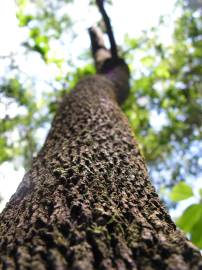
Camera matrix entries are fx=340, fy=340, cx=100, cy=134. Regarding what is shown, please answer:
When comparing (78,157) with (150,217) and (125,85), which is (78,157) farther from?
(125,85)

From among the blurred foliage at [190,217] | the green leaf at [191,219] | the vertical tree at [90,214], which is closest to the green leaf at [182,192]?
the blurred foliage at [190,217]

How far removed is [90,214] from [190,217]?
0.99m

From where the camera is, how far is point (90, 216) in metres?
1.56

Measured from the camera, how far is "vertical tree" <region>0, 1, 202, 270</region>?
4.16 feet

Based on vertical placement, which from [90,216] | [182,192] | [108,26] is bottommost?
[90,216]

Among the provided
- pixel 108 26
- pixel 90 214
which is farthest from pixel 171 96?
pixel 90 214

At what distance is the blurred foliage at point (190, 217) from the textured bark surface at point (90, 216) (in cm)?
35

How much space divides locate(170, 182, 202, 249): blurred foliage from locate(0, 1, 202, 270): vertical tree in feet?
1.15

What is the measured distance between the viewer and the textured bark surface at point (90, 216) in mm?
1265

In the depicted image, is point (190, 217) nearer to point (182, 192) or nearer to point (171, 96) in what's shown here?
point (182, 192)

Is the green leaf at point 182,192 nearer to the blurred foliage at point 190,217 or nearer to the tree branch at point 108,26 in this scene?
the blurred foliage at point 190,217

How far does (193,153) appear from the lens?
9031mm

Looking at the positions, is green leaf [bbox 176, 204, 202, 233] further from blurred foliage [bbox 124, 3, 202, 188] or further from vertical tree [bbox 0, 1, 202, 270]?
blurred foliage [bbox 124, 3, 202, 188]

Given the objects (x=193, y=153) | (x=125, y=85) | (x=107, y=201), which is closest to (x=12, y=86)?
(x=125, y=85)
